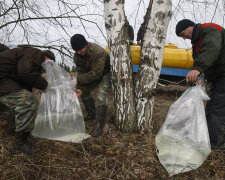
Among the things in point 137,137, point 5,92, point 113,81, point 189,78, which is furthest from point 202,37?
point 5,92

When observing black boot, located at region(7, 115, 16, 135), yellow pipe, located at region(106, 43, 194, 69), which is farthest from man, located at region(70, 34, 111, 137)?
yellow pipe, located at region(106, 43, 194, 69)

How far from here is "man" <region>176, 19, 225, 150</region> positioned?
1.96m

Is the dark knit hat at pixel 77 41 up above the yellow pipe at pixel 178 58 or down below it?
above

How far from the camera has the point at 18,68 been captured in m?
1.95

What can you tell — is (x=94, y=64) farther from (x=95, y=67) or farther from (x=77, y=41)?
(x=77, y=41)

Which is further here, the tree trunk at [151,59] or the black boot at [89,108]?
the black boot at [89,108]

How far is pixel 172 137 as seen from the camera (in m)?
1.99

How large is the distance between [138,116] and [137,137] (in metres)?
0.28

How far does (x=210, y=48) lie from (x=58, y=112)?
1.95 metres

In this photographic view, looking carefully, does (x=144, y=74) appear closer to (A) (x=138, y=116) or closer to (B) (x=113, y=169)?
(A) (x=138, y=116)

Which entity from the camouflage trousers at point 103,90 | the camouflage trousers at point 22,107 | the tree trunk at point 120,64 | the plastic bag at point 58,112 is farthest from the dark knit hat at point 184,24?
the camouflage trousers at point 22,107

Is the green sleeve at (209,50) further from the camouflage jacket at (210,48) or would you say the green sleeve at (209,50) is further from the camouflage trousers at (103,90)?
the camouflage trousers at (103,90)

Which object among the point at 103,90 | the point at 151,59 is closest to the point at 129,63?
the point at 151,59

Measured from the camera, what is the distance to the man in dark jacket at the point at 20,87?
1.96 metres
